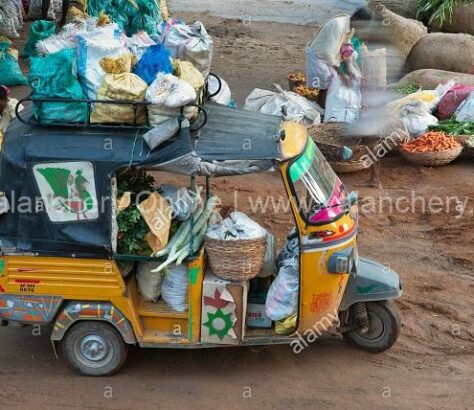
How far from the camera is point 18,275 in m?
6.01

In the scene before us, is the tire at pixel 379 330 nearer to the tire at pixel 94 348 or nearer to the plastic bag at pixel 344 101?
the tire at pixel 94 348

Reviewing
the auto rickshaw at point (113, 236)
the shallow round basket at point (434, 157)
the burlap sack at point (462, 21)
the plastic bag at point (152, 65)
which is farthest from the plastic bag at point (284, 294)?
the burlap sack at point (462, 21)

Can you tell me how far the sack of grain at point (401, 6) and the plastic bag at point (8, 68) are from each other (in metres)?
7.13

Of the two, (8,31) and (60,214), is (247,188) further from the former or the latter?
(8,31)

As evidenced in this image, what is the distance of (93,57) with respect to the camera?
19.9 feet

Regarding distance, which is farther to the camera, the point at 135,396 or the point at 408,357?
the point at 408,357

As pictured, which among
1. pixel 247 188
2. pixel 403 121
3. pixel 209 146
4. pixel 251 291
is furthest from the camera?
pixel 403 121

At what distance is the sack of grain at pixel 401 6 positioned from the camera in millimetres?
15850

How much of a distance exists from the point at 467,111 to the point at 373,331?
591cm

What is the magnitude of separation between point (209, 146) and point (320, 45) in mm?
6178

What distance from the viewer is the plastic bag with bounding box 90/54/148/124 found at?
5781 millimetres

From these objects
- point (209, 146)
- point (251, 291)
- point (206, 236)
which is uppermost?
point (209, 146)

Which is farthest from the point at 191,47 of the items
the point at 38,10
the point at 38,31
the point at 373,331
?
the point at 38,10

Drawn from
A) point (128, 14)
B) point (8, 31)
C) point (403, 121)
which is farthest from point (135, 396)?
point (8, 31)
